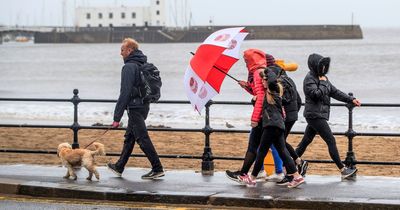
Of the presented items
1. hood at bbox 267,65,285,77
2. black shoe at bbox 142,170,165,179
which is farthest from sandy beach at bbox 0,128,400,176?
hood at bbox 267,65,285,77

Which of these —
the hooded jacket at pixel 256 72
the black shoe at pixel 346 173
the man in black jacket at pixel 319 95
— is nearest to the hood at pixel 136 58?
the hooded jacket at pixel 256 72

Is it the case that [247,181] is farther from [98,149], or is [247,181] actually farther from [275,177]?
[98,149]

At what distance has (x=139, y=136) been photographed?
11.6m

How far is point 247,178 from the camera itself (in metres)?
10.9

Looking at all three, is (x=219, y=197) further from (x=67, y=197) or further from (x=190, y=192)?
(x=67, y=197)

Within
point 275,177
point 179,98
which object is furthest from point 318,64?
point 179,98

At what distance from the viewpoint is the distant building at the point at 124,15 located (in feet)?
616

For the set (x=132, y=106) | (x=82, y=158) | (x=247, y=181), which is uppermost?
(x=132, y=106)

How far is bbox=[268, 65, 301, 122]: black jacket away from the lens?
10.7 metres

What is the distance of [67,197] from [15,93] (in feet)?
157

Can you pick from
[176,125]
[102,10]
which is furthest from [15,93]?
[102,10]

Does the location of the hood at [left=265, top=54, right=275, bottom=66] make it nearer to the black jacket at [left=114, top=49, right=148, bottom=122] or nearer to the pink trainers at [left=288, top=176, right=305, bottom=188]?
the pink trainers at [left=288, top=176, right=305, bottom=188]

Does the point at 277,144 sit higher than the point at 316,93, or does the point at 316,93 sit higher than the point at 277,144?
the point at 316,93

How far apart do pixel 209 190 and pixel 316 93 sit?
72.5 inches
